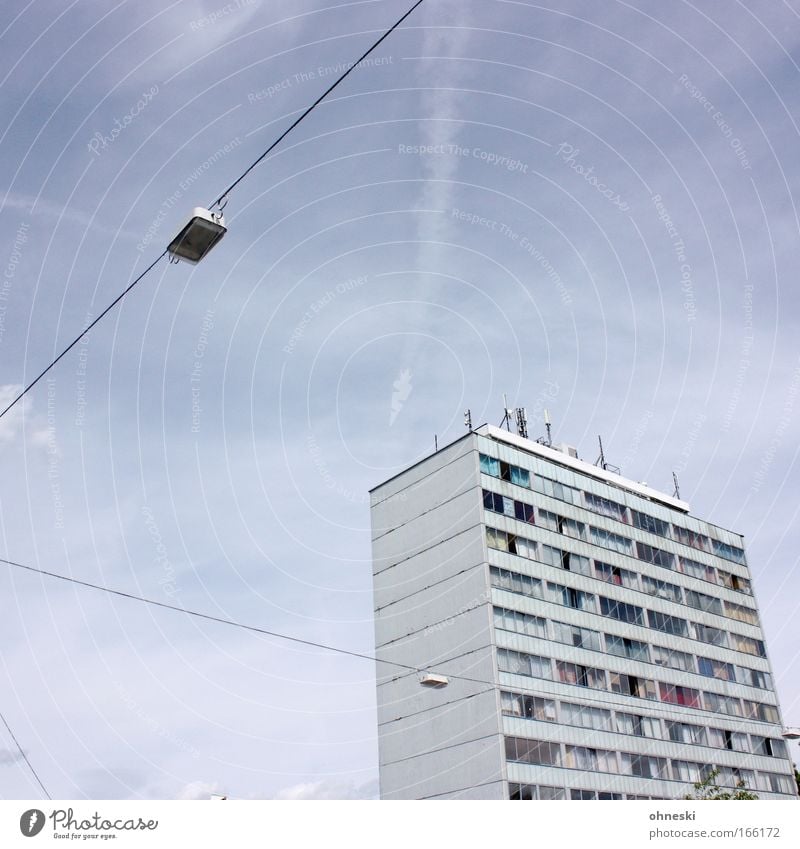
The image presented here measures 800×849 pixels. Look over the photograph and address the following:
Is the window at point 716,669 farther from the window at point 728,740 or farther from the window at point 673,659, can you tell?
the window at point 728,740

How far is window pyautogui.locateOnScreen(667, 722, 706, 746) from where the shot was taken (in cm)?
7494

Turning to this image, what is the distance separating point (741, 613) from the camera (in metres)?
90.4

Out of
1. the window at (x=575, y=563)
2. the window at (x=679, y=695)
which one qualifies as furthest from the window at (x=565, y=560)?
the window at (x=679, y=695)

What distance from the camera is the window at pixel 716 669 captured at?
82.2 m

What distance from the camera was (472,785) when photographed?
61.1 m

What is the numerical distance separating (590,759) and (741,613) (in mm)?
32159

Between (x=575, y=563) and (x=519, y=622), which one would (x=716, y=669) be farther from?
(x=519, y=622)

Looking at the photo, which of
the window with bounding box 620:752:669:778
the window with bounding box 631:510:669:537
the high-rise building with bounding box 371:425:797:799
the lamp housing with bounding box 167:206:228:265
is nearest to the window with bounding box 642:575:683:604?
the high-rise building with bounding box 371:425:797:799

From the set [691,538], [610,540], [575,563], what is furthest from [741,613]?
[575,563]

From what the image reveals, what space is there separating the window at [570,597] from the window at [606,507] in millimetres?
8927

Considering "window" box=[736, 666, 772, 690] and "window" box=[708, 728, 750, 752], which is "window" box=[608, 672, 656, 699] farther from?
"window" box=[736, 666, 772, 690]

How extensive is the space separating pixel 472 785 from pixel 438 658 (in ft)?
32.5
